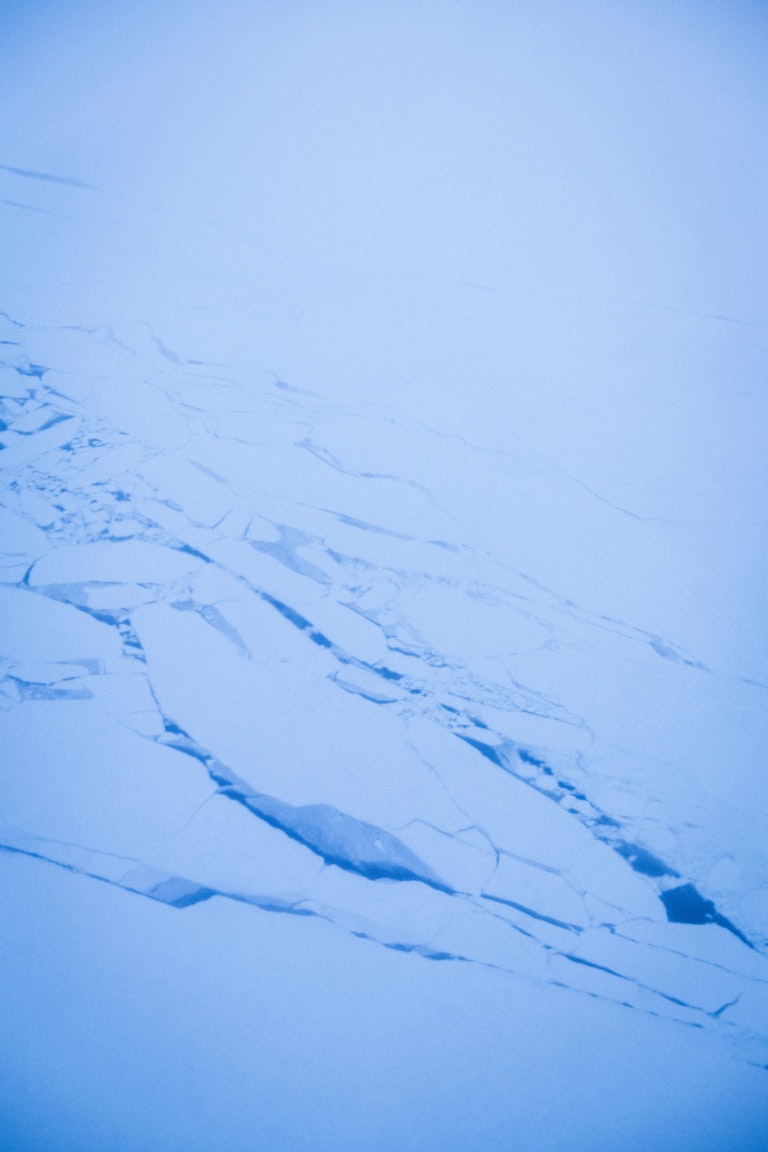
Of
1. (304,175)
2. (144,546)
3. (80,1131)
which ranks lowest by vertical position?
(80,1131)

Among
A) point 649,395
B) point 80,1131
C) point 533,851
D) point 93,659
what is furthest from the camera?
point 649,395

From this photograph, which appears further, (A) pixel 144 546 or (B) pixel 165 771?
(A) pixel 144 546

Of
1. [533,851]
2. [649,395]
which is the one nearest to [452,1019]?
[533,851]

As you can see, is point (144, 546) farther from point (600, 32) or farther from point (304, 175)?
point (600, 32)

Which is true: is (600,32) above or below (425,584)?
above

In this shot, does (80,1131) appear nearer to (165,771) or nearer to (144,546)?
(165,771)

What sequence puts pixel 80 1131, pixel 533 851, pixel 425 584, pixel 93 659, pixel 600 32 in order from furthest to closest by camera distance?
pixel 600 32, pixel 425 584, pixel 93 659, pixel 533 851, pixel 80 1131

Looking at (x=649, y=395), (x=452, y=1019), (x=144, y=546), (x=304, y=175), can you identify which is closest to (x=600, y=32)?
(x=304, y=175)
